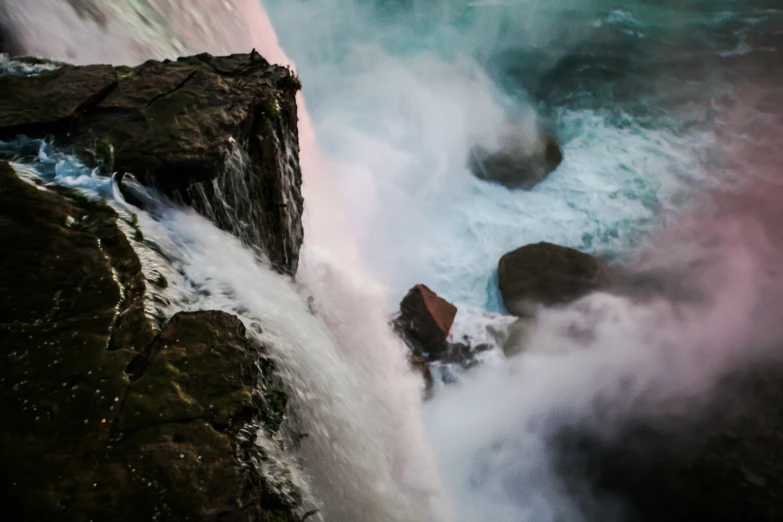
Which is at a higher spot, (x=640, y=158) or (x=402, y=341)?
(x=402, y=341)

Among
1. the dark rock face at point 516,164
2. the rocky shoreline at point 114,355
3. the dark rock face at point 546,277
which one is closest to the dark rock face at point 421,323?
the dark rock face at point 546,277

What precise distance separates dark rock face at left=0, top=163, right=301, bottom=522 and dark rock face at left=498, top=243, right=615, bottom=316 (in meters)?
7.38

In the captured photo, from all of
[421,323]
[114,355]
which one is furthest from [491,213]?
[114,355]

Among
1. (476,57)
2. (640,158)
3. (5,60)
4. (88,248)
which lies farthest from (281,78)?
(476,57)

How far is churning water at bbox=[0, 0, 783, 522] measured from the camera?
13.6 ft

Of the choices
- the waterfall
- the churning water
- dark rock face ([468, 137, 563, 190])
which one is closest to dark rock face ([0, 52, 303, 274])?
the waterfall

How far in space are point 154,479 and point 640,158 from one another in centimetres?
1423

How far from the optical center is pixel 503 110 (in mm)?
14055

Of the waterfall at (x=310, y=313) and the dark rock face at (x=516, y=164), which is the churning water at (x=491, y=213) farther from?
the dark rock face at (x=516, y=164)

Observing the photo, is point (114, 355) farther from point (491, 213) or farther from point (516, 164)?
point (516, 164)

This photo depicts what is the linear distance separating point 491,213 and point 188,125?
9133mm

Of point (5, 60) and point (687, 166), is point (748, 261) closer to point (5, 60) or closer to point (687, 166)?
point (687, 166)

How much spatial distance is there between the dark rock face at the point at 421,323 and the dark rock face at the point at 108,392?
17.1 feet

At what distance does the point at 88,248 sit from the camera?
2.25m
